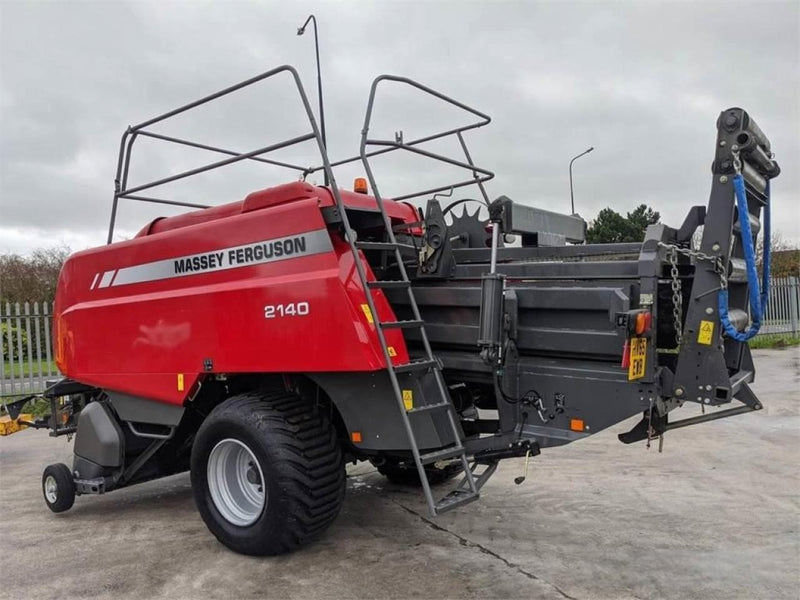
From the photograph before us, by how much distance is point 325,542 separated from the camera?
4.37 meters

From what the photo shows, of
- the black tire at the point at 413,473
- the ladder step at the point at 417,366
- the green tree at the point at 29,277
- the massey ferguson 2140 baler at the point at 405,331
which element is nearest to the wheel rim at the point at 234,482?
the massey ferguson 2140 baler at the point at 405,331

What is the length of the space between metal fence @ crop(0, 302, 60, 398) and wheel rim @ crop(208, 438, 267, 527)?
771 centimetres

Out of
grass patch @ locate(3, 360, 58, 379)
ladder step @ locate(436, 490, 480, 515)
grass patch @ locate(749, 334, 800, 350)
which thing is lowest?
grass patch @ locate(749, 334, 800, 350)

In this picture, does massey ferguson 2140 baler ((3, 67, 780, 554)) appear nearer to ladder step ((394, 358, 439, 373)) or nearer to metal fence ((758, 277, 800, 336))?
ladder step ((394, 358, 439, 373))

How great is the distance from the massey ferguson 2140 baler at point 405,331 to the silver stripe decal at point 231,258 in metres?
0.01

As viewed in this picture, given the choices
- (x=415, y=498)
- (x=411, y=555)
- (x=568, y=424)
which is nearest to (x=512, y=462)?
(x=415, y=498)

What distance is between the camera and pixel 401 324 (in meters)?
3.81

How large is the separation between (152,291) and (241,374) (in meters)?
0.96

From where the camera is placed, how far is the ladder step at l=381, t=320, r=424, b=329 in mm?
3748

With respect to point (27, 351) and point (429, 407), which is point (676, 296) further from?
point (27, 351)

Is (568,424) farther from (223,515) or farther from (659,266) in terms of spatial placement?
(223,515)

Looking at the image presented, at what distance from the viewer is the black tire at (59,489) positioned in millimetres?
5086

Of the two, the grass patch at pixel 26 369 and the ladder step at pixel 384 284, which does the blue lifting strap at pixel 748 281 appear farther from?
the grass patch at pixel 26 369

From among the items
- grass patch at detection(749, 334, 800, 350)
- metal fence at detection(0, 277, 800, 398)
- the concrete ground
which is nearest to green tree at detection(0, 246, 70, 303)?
metal fence at detection(0, 277, 800, 398)
